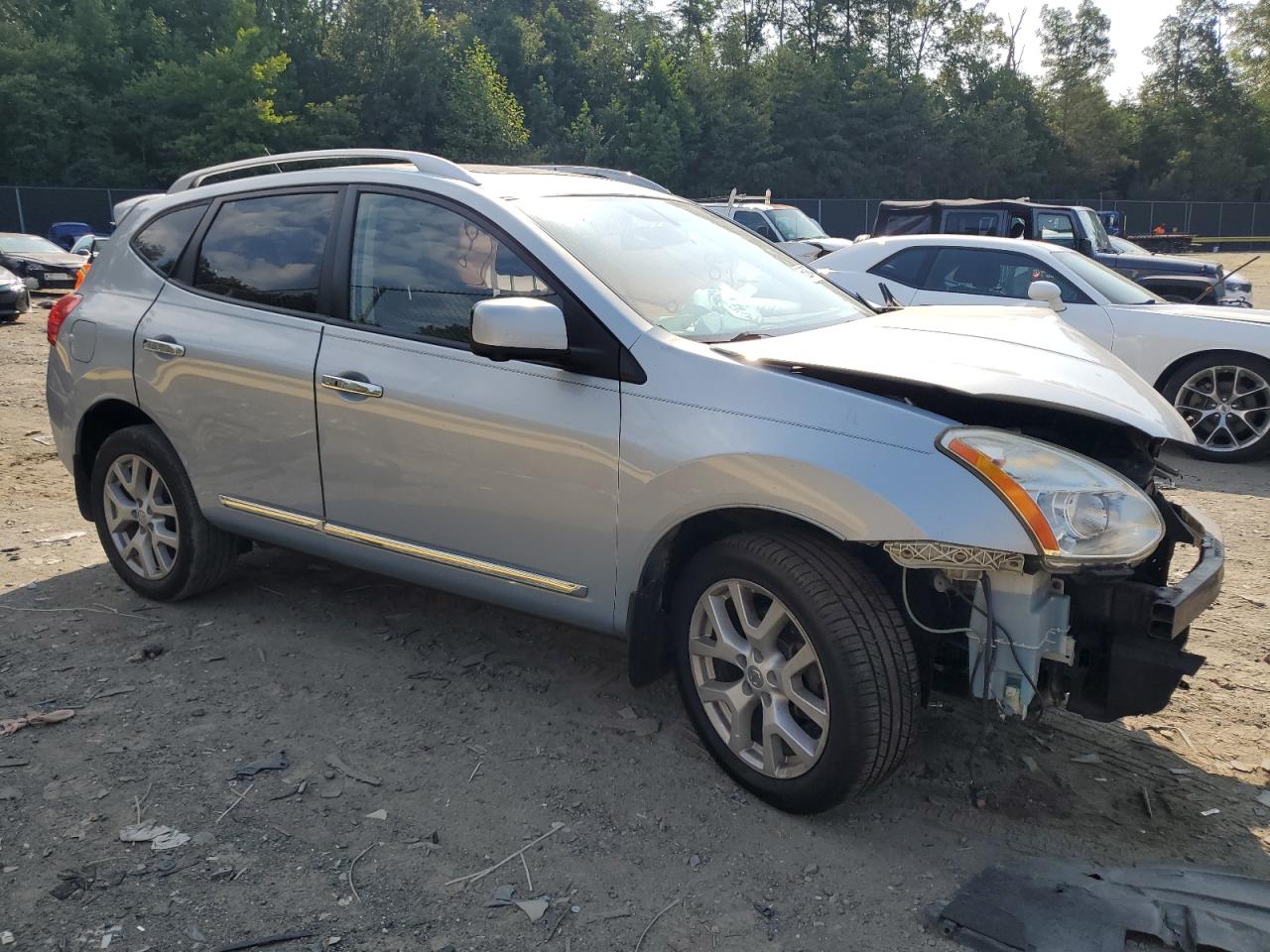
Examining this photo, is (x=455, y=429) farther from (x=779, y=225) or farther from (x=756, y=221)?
(x=779, y=225)

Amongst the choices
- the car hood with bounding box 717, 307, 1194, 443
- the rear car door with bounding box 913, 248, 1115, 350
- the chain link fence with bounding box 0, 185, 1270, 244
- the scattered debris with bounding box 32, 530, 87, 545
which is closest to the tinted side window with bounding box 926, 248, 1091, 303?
the rear car door with bounding box 913, 248, 1115, 350

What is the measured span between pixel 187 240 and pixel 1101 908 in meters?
4.24

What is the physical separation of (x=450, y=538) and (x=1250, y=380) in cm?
661

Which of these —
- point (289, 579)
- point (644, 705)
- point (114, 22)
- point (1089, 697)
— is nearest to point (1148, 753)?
point (1089, 697)

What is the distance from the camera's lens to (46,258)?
22.3 m

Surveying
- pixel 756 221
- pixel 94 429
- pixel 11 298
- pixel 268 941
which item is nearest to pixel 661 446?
pixel 268 941

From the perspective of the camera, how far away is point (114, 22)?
4125 centimetres

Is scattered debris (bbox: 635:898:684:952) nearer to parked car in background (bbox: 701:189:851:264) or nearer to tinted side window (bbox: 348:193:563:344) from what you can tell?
tinted side window (bbox: 348:193:563:344)

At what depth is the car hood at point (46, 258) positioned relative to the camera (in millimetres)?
21844

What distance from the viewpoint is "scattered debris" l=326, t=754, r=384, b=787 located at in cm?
340

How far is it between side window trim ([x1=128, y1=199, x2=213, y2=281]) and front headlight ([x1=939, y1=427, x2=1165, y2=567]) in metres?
3.37

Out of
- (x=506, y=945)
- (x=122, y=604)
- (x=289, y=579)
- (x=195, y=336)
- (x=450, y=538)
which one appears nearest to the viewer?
(x=506, y=945)

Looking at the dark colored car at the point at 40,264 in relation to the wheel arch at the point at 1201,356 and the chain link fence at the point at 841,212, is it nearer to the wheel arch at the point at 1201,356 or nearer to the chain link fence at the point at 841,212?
the chain link fence at the point at 841,212

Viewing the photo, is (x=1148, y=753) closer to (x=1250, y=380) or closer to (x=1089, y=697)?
(x=1089, y=697)
